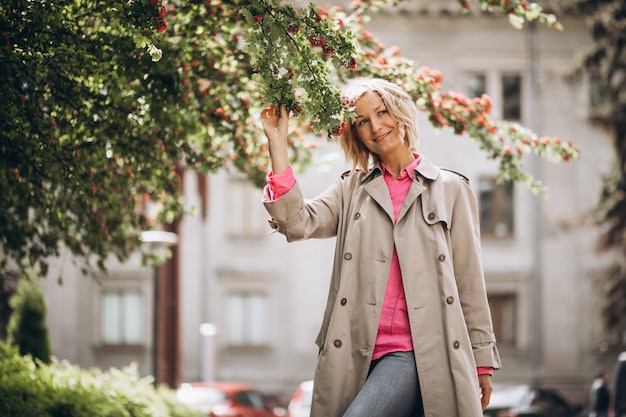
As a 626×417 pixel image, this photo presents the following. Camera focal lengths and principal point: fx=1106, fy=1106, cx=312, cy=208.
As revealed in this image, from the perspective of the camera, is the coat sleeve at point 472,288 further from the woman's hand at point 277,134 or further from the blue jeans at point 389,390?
the woman's hand at point 277,134

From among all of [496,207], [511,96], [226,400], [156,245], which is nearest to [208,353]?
[226,400]

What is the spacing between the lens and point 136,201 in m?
8.46

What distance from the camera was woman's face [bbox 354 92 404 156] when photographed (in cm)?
459

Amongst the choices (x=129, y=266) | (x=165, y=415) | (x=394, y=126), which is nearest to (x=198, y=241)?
(x=129, y=266)

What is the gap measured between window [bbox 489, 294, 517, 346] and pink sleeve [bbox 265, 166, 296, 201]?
29.4 meters

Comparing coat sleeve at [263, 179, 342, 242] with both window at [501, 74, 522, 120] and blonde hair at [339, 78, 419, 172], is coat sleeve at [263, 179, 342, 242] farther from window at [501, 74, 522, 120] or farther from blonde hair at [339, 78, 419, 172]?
window at [501, 74, 522, 120]

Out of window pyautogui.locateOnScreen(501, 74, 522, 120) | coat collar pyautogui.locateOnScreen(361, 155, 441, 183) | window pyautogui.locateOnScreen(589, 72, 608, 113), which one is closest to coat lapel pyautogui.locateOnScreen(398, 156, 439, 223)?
coat collar pyautogui.locateOnScreen(361, 155, 441, 183)

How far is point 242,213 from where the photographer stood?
3331 centimetres

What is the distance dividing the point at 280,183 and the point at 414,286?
2.16 ft

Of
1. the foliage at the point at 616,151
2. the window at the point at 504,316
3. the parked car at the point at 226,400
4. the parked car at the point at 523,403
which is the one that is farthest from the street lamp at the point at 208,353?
the window at the point at 504,316

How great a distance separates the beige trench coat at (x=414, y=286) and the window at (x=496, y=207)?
29171mm

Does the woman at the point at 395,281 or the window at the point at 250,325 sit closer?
the woman at the point at 395,281

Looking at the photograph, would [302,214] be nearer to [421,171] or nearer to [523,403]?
[421,171]

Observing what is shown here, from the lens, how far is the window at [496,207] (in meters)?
33.4
